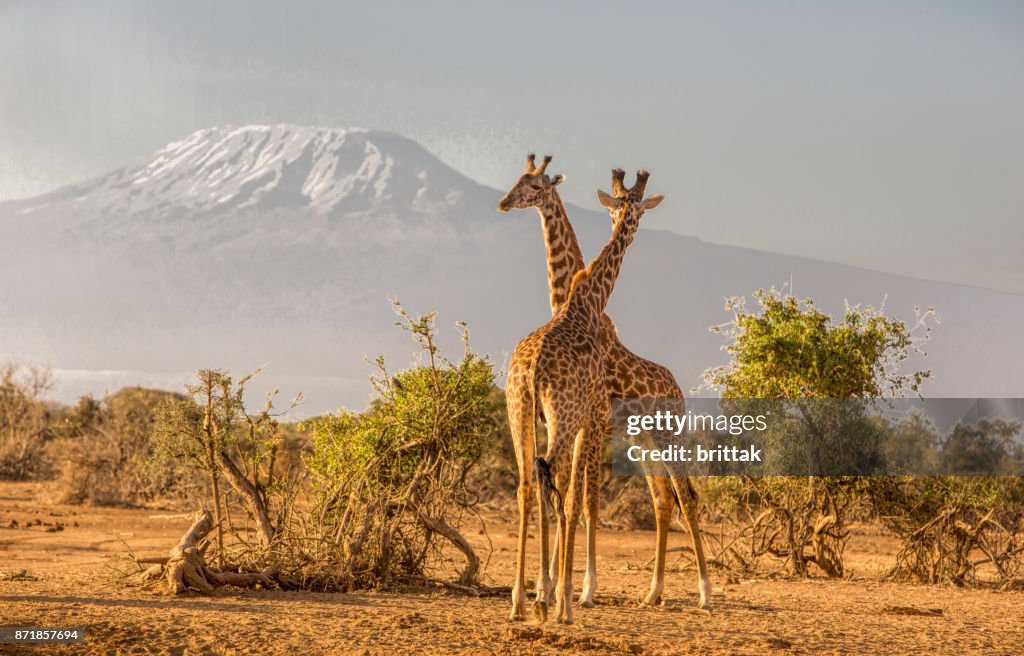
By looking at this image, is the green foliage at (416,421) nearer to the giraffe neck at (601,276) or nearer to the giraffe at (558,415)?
the giraffe neck at (601,276)

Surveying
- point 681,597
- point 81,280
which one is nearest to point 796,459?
point 681,597

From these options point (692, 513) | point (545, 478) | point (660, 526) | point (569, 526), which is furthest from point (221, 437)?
point (692, 513)

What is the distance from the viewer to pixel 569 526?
32.9ft

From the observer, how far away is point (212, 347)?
16075cm

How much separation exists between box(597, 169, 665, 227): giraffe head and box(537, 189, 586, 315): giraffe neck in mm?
539

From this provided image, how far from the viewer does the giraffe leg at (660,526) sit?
467 inches

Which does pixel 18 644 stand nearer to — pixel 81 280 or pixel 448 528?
pixel 448 528

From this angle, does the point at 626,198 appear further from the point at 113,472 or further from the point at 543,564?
the point at 113,472

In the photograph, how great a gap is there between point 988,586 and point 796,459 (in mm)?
3209

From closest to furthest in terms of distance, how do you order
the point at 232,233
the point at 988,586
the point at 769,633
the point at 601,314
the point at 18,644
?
the point at 18,644, the point at 769,633, the point at 601,314, the point at 988,586, the point at 232,233

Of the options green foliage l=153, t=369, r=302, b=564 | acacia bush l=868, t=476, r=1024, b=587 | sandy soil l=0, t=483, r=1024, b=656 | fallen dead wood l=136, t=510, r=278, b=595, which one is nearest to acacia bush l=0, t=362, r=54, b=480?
sandy soil l=0, t=483, r=1024, b=656

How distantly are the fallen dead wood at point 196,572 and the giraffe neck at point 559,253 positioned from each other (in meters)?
4.16

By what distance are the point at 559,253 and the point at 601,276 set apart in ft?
2.37

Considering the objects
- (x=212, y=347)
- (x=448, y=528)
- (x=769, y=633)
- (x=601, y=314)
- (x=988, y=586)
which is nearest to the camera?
(x=769, y=633)
